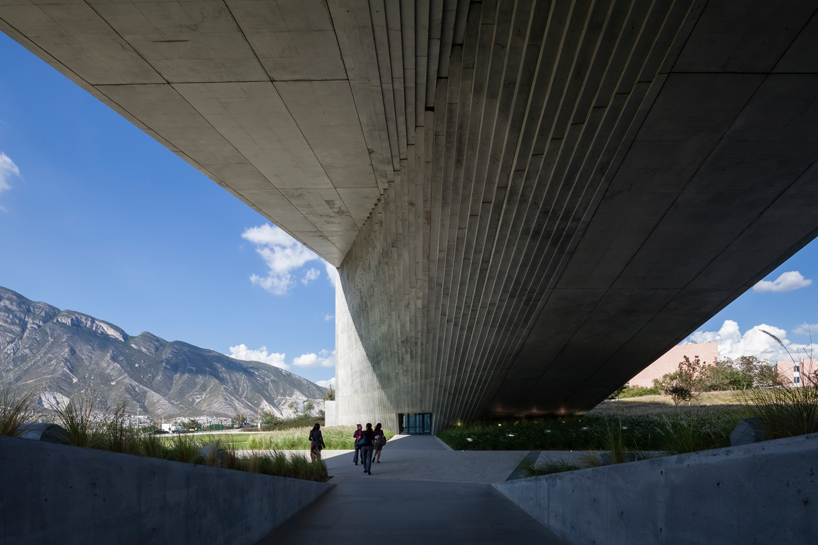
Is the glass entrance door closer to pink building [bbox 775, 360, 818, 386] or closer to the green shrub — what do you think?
the green shrub

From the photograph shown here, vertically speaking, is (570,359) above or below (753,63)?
below

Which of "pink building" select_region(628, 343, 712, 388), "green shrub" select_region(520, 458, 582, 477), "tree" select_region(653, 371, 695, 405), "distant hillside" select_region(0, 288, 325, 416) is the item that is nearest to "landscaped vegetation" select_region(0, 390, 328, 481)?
"distant hillside" select_region(0, 288, 325, 416)

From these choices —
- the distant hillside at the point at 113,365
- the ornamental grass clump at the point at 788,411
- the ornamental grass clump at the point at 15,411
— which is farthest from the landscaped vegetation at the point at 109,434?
the ornamental grass clump at the point at 788,411

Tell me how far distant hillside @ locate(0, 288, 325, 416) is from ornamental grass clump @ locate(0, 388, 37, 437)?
9 cm

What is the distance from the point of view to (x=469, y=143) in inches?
377

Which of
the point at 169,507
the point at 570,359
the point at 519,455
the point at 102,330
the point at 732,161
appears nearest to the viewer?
the point at 169,507

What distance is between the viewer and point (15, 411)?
3.06 m

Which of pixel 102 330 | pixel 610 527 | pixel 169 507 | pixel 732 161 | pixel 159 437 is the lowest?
pixel 610 527

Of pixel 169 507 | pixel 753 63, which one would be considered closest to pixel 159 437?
pixel 169 507

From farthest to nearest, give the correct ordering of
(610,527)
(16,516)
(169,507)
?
(610,527) < (169,507) < (16,516)

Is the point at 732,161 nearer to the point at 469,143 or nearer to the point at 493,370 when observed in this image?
the point at 469,143

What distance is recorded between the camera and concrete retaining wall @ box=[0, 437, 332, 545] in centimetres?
241

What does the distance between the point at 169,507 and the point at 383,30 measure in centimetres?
671

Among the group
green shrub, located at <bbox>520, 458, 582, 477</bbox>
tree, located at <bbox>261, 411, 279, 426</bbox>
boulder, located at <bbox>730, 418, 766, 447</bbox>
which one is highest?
tree, located at <bbox>261, 411, 279, 426</bbox>
